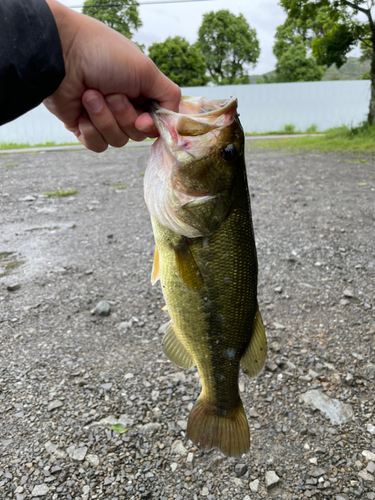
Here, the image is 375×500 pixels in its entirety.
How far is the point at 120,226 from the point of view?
6.12 metres

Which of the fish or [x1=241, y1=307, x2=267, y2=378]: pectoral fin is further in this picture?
[x1=241, y1=307, x2=267, y2=378]: pectoral fin

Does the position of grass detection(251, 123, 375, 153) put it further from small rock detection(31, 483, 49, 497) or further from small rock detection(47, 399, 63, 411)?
small rock detection(31, 483, 49, 497)

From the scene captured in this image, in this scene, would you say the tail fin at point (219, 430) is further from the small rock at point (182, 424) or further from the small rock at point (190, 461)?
the small rock at point (182, 424)

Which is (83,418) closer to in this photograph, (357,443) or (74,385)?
(74,385)

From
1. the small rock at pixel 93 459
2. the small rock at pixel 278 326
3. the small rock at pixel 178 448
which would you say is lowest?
the small rock at pixel 178 448

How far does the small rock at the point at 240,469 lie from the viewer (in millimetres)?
2223

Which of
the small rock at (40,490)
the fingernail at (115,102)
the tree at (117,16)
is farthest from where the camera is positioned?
the tree at (117,16)

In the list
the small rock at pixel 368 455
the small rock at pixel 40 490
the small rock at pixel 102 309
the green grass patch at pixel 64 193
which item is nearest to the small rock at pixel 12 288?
the small rock at pixel 102 309

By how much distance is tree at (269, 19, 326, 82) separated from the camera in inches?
2040

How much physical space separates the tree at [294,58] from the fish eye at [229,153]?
56133mm

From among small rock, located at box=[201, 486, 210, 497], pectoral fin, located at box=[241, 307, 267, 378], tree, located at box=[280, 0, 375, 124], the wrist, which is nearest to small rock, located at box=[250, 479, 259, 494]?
small rock, located at box=[201, 486, 210, 497]

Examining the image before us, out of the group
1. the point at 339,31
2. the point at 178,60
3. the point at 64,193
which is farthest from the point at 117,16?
the point at 64,193

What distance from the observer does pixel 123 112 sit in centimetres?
181

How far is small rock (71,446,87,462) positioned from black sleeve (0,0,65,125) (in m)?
1.87
